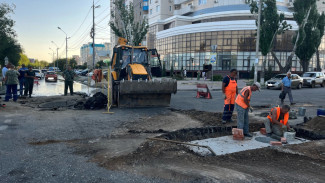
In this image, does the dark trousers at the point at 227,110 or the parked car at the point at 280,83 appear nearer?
the dark trousers at the point at 227,110

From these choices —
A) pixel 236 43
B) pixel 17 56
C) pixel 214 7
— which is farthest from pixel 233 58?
pixel 17 56

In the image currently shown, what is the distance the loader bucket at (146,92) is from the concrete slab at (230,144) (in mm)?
4645

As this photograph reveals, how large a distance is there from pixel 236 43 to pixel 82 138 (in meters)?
40.8

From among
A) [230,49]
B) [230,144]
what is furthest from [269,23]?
[230,144]

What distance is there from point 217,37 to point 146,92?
119 feet

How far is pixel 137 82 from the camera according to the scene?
10.1 metres

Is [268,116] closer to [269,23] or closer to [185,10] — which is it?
[269,23]

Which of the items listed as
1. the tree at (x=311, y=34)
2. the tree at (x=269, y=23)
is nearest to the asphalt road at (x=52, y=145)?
the tree at (x=269, y=23)

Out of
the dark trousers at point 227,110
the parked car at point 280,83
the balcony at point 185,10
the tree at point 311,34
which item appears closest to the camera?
the dark trousers at point 227,110

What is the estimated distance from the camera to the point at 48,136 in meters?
6.05

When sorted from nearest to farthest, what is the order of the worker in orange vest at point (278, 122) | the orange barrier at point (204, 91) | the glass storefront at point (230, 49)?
the worker in orange vest at point (278, 122) → the orange barrier at point (204, 91) → the glass storefront at point (230, 49)

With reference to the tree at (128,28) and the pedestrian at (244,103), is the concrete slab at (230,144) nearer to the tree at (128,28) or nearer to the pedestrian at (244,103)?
the pedestrian at (244,103)

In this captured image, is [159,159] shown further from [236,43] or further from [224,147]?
[236,43]

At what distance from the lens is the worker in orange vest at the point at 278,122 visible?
6.19 metres
